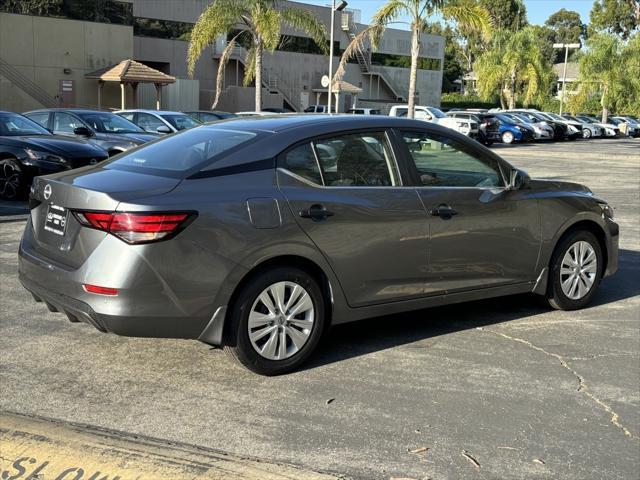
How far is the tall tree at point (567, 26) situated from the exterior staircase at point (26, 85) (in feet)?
294

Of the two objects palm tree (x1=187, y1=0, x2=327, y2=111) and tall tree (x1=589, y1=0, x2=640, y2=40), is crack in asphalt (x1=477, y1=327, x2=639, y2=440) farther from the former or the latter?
tall tree (x1=589, y1=0, x2=640, y2=40)

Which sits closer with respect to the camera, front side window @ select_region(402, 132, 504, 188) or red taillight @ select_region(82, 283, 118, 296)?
red taillight @ select_region(82, 283, 118, 296)

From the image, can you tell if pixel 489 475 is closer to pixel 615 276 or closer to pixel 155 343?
pixel 155 343

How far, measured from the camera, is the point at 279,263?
4.52m

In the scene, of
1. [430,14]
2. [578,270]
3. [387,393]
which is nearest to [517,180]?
[578,270]

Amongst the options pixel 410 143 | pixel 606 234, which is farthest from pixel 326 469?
pixel 606 234

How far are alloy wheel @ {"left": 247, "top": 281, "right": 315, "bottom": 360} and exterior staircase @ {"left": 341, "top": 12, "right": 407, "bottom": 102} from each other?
161ft

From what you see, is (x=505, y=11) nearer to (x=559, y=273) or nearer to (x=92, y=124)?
(x=92, y=124)

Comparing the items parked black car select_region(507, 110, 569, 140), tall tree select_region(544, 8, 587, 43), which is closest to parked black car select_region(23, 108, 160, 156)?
parked black car select_region(507, 110, 569, 140)

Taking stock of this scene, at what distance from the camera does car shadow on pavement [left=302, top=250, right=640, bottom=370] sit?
520cm

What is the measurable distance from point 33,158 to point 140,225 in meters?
7.90

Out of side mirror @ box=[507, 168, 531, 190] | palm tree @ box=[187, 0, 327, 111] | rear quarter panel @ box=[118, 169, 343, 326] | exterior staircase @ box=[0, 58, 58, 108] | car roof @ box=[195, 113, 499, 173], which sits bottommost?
rear quarter panel @ box=[118, 169, 343, 326]

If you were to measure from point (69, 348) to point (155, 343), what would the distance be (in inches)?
22.8

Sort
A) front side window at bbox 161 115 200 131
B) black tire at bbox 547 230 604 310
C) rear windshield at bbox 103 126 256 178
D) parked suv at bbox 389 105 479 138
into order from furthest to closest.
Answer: parked suv at bbox 389 105 479 138 → front side window at bbox 161 115 200 131 → black tire at bbox 547 230 604 310 → rear windshield at bbox 103 126 256 178
